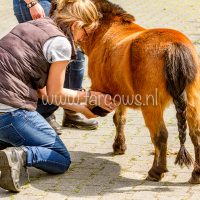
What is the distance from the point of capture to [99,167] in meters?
6.29

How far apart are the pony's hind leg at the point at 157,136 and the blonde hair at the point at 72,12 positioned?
37.3 inches

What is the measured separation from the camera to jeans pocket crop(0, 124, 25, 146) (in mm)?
5773

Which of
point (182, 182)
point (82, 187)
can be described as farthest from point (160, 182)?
point (82, 187)

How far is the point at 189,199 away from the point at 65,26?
5.97 feet

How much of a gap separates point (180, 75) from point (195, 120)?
0.51 meters

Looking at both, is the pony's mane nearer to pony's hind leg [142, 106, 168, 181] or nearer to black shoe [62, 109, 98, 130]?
pony's hind leg [142, 106, 168, 181]

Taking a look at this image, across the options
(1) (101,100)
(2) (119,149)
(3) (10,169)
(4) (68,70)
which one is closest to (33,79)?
(1) (101,100)

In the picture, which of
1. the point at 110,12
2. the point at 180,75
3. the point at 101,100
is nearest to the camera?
the point at 180,75

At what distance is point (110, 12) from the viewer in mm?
6582

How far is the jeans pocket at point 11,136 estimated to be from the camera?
18.9ft

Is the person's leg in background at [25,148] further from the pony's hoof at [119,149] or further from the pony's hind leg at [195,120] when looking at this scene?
the pony's hind leg at [195,120]

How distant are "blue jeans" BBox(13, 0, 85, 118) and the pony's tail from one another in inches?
82.3

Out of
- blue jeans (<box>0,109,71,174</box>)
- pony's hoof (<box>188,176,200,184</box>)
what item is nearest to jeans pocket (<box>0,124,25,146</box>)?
blue jeans (<box>0,109,71,174</box>)

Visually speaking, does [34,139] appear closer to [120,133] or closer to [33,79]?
[33,79]
